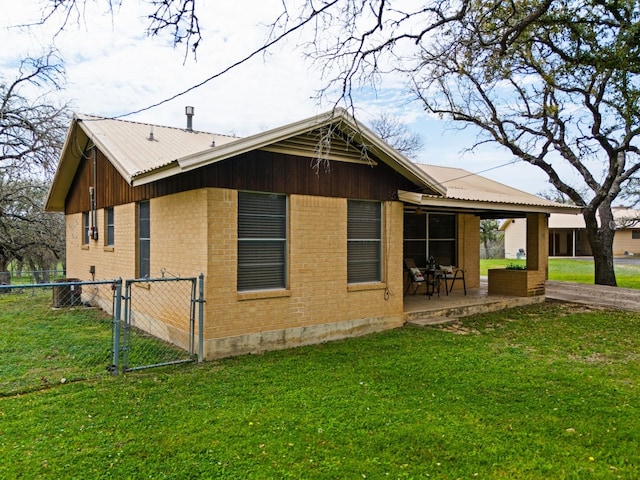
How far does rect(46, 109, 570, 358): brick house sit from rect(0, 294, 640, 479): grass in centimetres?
89

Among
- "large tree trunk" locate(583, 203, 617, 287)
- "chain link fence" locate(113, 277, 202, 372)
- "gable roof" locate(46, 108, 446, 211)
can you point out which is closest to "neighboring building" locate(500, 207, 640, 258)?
"large tree trunk" locate(583, 203, 617, 287)

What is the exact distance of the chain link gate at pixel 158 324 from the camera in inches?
227

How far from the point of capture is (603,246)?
53.8 ft

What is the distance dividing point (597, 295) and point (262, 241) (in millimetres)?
10819

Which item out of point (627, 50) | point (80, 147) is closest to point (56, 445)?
point (627, 50)

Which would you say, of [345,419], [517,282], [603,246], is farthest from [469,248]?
[345,419]

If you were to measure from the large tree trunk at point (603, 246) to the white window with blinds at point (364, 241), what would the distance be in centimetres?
1125

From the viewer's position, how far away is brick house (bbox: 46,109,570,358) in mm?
6480

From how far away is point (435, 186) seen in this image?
831 cm

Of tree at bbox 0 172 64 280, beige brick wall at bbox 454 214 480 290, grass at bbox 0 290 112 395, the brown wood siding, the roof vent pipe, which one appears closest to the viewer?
grass at bbox 0 290 112 395

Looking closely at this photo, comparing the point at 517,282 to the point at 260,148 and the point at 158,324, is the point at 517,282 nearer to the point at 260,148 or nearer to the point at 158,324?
the point at 260,148

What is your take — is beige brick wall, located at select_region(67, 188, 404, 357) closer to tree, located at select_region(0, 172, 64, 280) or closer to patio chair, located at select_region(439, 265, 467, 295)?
patio chair, located at select_region(439, 265, 467, 295)

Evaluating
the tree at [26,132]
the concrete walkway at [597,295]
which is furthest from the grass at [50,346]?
the concrete walkway at [597,295]

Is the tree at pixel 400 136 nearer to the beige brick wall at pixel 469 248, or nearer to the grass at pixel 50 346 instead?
the beige brick wall at pixel 469 248
